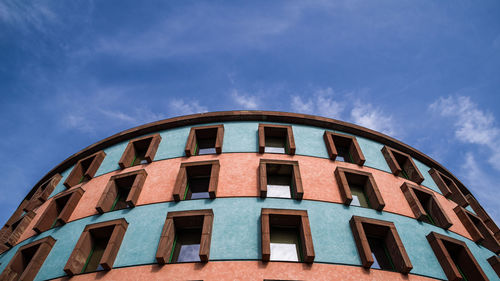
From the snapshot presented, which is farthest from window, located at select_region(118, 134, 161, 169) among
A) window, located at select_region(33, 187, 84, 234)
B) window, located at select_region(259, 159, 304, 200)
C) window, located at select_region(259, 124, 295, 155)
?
window, located at select_region(259, 159, 304, 200)

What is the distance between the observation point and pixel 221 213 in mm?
15062

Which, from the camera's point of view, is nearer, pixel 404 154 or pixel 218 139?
pixel 218 139

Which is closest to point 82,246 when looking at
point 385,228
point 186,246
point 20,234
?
point 186,246

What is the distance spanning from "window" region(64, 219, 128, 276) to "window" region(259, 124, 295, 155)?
9752 mm

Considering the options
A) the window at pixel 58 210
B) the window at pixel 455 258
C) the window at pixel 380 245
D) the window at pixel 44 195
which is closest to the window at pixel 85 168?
the window at pixel 58 210

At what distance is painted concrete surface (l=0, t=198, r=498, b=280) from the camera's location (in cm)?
1362

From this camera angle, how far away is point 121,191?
61.5 ft

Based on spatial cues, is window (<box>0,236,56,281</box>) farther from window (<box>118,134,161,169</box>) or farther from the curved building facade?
window (<box>118,134,161,169</box>)

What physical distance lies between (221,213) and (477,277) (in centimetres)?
1343

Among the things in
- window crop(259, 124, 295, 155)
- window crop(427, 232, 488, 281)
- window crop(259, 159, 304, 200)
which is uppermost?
window crop(259, 124, 295, 155)

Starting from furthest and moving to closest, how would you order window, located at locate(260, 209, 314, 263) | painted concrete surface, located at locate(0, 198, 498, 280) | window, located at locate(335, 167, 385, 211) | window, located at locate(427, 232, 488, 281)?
window, located at locate(335, 167, 385, 211) → window, located at locate(427, 232, 488, 281) → painted concrete surface, located at locate(0, 198, 498, 280) → window, located at locate(260, 209, 314, 263)

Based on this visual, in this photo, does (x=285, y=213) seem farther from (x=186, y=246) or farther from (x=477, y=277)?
(x=477, y=277)

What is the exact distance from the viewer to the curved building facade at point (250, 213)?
13.5 m

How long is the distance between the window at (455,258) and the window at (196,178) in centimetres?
1194
